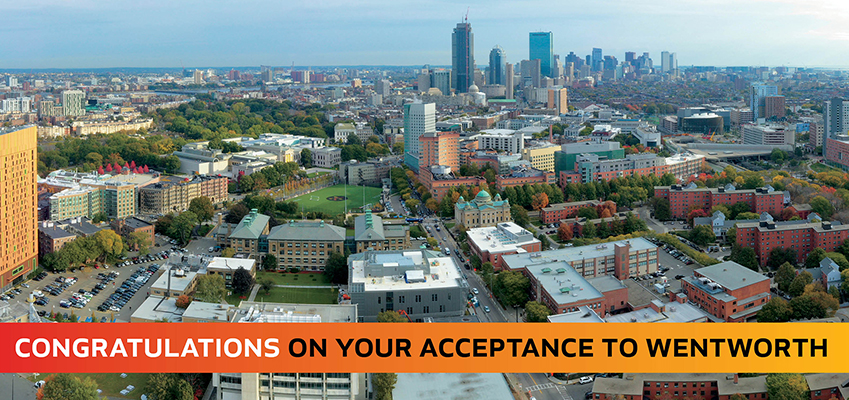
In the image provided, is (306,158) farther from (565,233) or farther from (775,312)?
(775,312)

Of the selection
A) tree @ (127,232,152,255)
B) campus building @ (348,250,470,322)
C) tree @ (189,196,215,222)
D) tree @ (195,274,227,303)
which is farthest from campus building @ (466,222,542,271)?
tree @ (127,232,152,255)

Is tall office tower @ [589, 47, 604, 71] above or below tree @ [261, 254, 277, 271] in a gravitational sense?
above

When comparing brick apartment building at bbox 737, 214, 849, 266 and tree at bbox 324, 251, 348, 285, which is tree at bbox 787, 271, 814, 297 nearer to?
brick apartment building at bbox 737, 214, 849, 266

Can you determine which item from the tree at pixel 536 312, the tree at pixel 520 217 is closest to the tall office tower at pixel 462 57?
the tree at pixel 520 217

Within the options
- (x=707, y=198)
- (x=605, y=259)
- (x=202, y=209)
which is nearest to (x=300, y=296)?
(x=605, y=259)

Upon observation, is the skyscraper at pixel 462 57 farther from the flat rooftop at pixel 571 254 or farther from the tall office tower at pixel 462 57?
the flat rooftop at pixel 571 254

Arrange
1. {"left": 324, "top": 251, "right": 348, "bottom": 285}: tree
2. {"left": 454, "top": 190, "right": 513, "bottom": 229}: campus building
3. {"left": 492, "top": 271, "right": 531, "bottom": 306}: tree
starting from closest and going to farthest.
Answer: {"left": 492, "top": 271, "right": 531, "bottom": 306}: tree < {"left": 324, "top": 251, "right": 348, "bottom": 285}: tree < {"left": 454, "top": 190, "right": 513, "bottom": 229}: campus building

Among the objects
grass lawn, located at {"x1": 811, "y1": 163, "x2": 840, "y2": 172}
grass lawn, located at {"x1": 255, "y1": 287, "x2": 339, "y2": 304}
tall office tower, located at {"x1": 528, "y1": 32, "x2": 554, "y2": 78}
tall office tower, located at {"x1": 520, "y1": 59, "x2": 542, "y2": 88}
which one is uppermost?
tall office tower, located at {"x1": 528, "y1": 32, "x2": 554, "y2": 78}
